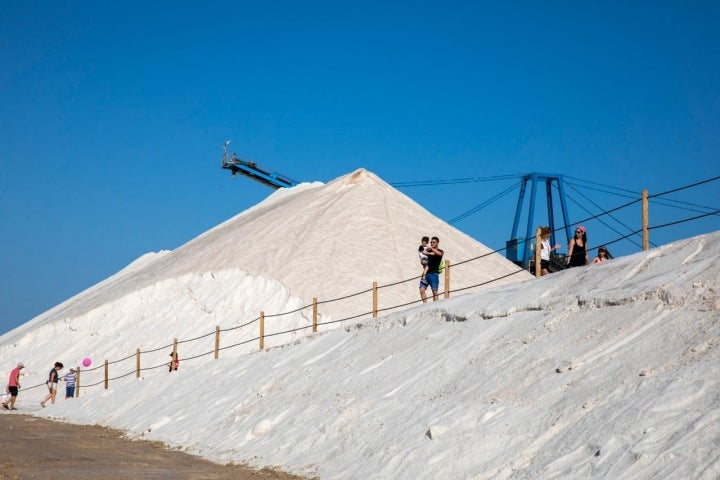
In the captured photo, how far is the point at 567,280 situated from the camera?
36.4 ft

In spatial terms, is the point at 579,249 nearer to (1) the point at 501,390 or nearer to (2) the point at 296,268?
(1) the point at 501,390

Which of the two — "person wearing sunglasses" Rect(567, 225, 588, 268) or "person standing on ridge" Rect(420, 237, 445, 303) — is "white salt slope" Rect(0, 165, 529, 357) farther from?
"person wearing sunglasses" Rect(567, 225, 588, 268)

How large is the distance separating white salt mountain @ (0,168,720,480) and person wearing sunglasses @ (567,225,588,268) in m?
1.19

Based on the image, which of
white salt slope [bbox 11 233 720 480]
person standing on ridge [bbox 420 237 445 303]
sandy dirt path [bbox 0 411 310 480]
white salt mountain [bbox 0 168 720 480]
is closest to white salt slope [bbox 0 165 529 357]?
person standing on ridge [bbox 420 237 445 303]

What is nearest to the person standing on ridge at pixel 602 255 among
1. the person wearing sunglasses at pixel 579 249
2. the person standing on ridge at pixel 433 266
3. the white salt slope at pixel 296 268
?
the person wearing sunglasses at pixel 579 249

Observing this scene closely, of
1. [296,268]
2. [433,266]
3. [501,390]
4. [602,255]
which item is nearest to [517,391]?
[501,390]

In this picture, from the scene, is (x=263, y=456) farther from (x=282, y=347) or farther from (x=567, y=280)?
(x=282, y=347)

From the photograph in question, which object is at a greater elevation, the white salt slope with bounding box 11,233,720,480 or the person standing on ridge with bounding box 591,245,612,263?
the person standing on ridge with bounding box 591,245,612,263

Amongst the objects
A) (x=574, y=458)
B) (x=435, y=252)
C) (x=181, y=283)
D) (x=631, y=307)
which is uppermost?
(x=181, y=283)

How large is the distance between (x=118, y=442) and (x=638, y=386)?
9.08 meters

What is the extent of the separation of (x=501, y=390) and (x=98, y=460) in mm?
5134

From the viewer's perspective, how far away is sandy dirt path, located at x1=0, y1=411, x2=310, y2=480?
360 inches

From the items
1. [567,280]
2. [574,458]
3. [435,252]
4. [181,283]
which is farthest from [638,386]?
[181,283]

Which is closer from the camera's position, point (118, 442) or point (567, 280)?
point (567, 280)
